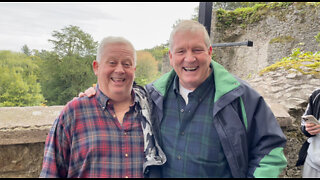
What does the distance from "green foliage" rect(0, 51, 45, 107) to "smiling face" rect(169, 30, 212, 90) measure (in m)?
27.1

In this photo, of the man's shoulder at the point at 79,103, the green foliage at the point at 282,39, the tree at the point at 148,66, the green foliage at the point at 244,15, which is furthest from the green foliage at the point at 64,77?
the man's shoulder at the point at 79,103

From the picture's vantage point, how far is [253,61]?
490 inches

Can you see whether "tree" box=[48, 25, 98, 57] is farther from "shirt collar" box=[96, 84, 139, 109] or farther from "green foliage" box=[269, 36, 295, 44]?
"shirt collar" box=[96, 84, 139, 109]

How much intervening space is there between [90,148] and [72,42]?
26.6 metres

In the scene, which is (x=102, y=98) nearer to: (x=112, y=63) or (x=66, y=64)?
(x=112, y=63)

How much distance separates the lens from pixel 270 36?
438 inches

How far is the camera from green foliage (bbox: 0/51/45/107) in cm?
2405

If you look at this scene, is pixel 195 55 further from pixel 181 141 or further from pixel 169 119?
pixel 181 141

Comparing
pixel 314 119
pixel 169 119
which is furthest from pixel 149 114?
pixel 314 119

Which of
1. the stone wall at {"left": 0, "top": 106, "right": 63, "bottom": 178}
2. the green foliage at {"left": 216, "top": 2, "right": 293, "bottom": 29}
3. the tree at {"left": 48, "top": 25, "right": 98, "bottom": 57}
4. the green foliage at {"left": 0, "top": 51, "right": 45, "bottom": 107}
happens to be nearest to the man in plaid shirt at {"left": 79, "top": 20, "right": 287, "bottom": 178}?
the stone wall at {"left": 0, "top": 106, "right": 63, "bottom": 178}

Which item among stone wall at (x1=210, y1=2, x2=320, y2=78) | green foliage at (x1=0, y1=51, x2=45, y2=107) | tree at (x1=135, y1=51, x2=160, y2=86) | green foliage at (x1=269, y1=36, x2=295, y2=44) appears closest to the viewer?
stone wall at (x1=210, y1=2, x2=320, y2=78)

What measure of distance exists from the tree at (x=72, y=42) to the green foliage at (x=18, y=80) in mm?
4064

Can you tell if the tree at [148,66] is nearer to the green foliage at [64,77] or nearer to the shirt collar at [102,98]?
the green foliage at [64,77]

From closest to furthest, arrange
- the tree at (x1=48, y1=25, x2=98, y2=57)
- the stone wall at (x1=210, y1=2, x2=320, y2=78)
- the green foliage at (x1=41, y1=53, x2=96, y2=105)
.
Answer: the stone wall at (x1=210, y1=2, x2=320, y2=78) < the green foliage at (x1=41, y1=53, x2=96, y2=105) < the tree at (x1=48, y1=25, x2=98, y2=57)
